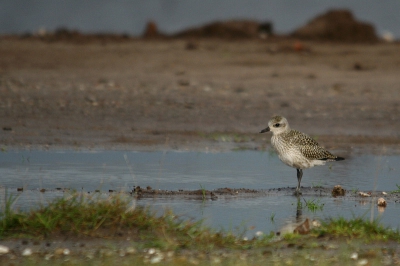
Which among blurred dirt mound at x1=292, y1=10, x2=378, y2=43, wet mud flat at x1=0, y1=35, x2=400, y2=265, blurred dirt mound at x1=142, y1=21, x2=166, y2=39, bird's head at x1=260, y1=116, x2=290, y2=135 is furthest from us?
blurred dirt mound at x1=292, y1=10, x2=378, y2=43

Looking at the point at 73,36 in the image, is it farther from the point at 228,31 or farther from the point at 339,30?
the point at 339,30

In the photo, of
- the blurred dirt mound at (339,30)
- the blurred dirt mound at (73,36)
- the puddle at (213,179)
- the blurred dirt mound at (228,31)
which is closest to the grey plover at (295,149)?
the puddle at (213,179)

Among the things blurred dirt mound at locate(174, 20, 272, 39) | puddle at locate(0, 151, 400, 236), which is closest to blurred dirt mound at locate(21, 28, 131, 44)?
blurred dirt mound at locate(174, 20, 272, 39)

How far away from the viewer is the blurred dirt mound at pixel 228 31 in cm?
Answer: 2458

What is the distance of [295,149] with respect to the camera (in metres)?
Result: 10.3

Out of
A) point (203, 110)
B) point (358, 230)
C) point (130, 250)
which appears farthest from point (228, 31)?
point (130, 250)

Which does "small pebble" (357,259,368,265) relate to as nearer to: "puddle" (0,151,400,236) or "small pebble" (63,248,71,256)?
"puddle" (0,151,400,236)

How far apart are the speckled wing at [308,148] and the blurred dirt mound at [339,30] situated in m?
14.6

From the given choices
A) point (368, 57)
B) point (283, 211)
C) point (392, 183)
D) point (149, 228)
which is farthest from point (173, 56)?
point (149, 228)

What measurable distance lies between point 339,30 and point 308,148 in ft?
50.1

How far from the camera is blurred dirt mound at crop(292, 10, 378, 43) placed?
2495 cm

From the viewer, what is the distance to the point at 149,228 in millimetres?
7539

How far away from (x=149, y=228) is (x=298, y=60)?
47.2 feet

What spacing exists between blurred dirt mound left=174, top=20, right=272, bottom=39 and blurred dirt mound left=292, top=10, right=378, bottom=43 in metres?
1.23
